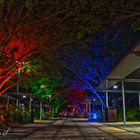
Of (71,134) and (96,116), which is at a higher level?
(96,116)

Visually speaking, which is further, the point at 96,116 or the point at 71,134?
the point at 96,116

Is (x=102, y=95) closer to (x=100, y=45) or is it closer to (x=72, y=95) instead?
(x=100, y=45)

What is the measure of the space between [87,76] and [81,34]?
33740mm

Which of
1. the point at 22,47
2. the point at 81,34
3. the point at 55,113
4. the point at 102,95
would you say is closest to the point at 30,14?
the point at 81,34

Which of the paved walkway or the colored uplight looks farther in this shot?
the colored uplight

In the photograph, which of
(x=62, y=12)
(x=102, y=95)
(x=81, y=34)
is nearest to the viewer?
(x=81, y=34)

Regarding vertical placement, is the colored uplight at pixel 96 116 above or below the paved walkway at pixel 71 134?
above

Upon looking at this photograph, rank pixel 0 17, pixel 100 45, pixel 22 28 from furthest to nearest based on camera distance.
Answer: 1. pixel 100 45
2. pixel 22 28
3. pixel 0 17

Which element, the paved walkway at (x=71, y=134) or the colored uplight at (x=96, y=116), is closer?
the paved walkway at (x=71, y=134)

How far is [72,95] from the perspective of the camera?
9438 centimetres

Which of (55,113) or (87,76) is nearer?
(87,76)

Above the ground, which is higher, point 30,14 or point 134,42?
point 30,14

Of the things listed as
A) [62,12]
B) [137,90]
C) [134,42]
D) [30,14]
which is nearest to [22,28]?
[30,14]

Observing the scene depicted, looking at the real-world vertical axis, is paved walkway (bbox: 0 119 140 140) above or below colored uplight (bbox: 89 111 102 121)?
below
